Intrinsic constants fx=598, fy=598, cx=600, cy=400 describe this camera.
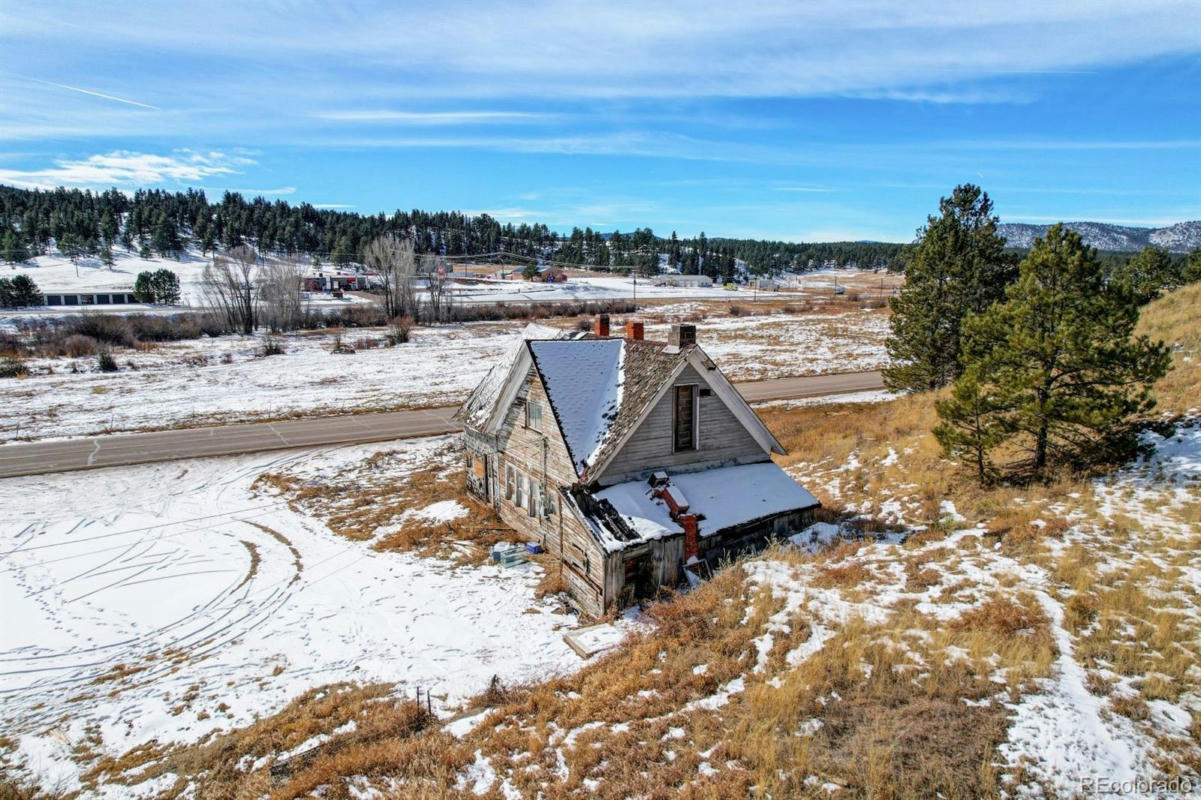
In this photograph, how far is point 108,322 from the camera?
234ft

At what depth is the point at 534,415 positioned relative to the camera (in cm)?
1817

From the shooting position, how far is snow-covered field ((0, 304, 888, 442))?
3806 centimetres

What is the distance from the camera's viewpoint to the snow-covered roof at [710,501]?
47.7 feet

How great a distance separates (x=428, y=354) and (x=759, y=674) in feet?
197

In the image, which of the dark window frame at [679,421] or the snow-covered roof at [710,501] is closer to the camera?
the snow-covered roof at [710,501]

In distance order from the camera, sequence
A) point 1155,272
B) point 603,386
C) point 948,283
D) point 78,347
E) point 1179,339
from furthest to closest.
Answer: point 78,347 < point 1155,272 < point 948,283 < point 1179,339 < point 603,386

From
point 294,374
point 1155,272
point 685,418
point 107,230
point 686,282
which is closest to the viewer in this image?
point 685,418

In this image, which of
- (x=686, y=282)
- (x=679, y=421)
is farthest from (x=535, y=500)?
(x=686, y=282)

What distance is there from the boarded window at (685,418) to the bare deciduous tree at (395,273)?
8413 centimetres

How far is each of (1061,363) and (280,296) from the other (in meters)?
89.1

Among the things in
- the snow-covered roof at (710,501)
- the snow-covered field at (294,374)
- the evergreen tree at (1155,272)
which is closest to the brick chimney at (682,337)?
the snow-covered roof at (710,501)

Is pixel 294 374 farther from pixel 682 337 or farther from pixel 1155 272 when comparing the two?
pixel 1155 272

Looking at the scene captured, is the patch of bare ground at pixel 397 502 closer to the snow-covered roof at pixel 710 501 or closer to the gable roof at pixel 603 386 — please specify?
the gable roof at pixel 603 386

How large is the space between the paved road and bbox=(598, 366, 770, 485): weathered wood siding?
1947 centimetres
